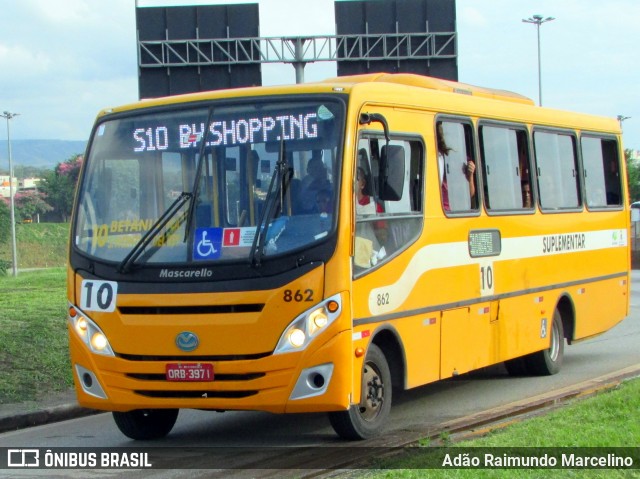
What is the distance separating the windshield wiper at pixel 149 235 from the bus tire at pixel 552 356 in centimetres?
582

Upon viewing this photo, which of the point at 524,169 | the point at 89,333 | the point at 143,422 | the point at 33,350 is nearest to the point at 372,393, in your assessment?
the point at 143,422

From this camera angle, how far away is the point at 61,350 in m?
14.9

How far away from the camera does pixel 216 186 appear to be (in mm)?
9602

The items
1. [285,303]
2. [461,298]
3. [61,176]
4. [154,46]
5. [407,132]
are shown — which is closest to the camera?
[285,303]

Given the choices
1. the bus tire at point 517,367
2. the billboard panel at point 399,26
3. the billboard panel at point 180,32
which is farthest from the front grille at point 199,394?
the billboard panel at point 399,26

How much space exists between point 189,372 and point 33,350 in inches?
236

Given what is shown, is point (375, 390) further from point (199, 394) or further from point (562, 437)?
point (562, 437)

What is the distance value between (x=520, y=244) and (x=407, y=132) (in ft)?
9.43

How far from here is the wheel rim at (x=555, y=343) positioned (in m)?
14.1

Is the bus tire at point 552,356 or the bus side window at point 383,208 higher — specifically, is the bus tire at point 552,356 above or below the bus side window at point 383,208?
below

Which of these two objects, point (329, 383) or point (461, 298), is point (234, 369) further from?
point (461, 298)

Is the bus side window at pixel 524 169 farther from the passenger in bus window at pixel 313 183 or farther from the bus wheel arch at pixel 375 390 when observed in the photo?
the passenger in bus window at pixel 313 183

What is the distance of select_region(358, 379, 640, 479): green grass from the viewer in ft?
24.1

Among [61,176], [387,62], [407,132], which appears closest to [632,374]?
[407,132]
